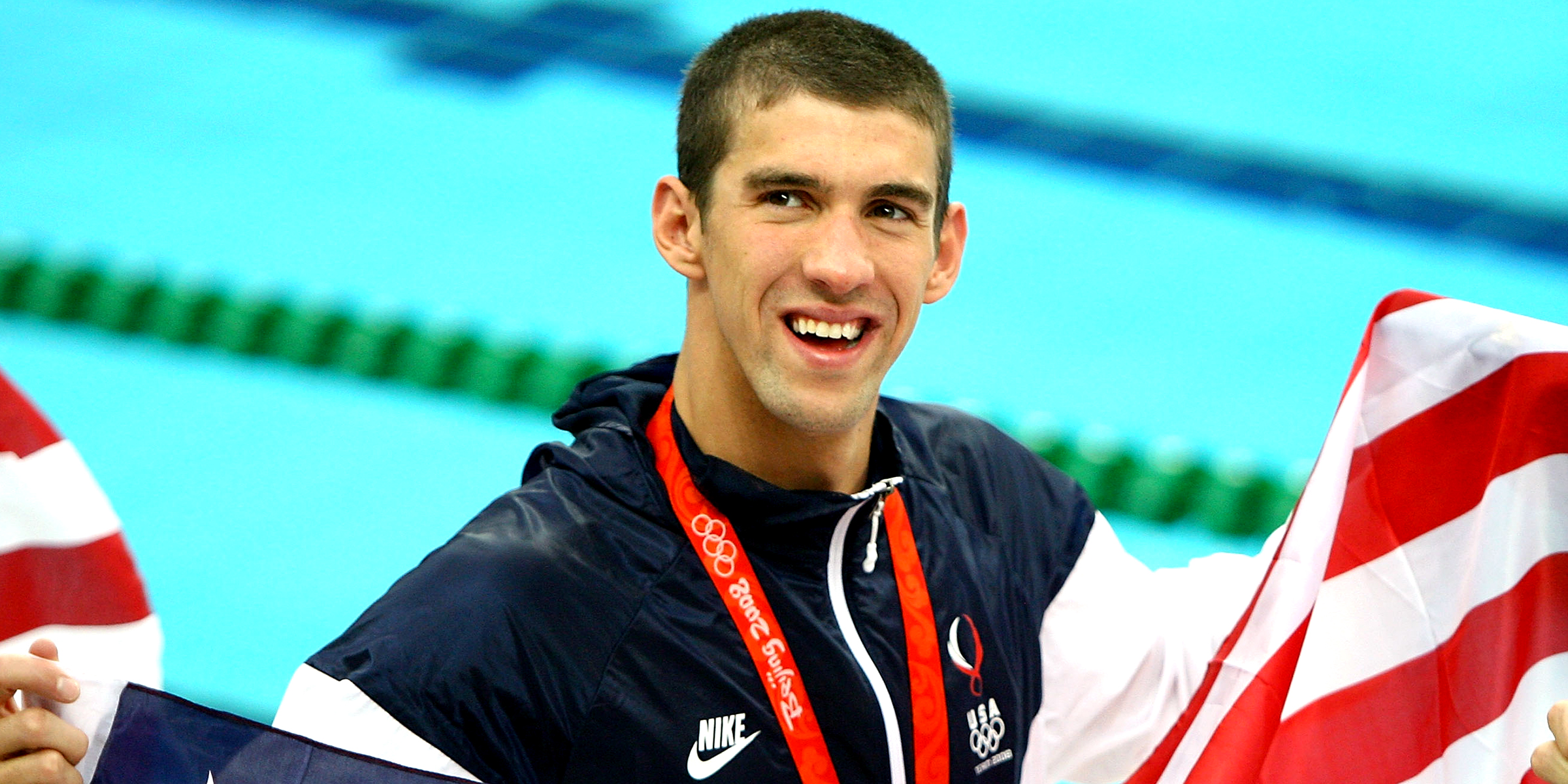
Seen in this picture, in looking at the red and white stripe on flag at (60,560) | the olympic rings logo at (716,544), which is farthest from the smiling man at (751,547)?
the red and white stripe on flag at (60,560)

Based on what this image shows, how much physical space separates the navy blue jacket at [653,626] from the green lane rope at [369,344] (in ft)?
9.14

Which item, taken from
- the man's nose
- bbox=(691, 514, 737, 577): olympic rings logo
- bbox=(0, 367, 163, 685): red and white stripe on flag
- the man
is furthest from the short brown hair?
bbox=(0, 367, 163, 685): red and white stripe on flag

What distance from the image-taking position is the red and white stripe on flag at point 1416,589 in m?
1.81

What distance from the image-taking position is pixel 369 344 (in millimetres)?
5273

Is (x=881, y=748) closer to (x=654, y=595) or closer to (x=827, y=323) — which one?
(x=654, y=595)

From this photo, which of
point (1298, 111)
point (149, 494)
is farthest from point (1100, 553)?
point (1298, 111)

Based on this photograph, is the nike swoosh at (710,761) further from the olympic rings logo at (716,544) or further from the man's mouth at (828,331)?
the man's mouth at (828,331)

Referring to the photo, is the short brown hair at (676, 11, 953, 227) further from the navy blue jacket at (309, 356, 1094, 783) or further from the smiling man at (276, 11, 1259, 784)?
the navy blue jacket at (309, 356, 1094, 783)

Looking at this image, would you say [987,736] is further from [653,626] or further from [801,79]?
[801,79]

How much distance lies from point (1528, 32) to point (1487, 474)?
720cm

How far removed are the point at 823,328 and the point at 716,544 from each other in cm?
26

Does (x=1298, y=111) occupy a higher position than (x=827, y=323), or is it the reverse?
(x=1298, y=111)

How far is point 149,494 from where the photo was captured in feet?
15.3

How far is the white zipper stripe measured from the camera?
1772mm
